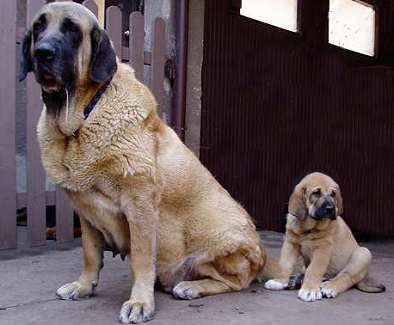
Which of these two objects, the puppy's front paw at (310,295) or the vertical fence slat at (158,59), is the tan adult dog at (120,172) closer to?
the puppy's front paw at (310,295)

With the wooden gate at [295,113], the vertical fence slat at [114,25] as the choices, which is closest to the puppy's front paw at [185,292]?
the vertical fence slat at [114,25]

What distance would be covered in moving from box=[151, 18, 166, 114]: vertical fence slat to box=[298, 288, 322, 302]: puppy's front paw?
10.0 ft

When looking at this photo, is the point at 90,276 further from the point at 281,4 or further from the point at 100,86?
the point at 281,4

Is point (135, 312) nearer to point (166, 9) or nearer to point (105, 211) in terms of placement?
point (105, 211)

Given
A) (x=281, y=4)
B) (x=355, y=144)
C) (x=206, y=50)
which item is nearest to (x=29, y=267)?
(x=206, y=50)

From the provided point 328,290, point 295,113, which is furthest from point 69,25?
point 295,113

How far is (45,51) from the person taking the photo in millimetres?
3211

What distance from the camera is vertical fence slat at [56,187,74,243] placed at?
18.8 ft

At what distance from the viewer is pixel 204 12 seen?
724cm

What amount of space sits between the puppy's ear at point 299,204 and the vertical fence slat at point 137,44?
230 centimetres

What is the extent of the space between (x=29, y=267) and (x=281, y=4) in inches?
216

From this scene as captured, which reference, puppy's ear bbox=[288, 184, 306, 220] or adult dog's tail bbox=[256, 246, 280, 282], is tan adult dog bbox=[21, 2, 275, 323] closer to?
adult dog's tail bbox=[256, 246, 280, 282]

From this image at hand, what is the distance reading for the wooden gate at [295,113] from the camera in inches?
304

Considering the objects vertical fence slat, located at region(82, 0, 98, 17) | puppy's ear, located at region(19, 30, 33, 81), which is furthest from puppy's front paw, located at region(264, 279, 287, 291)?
vertical fence slat, located at region(82, 0, 98, 17)
